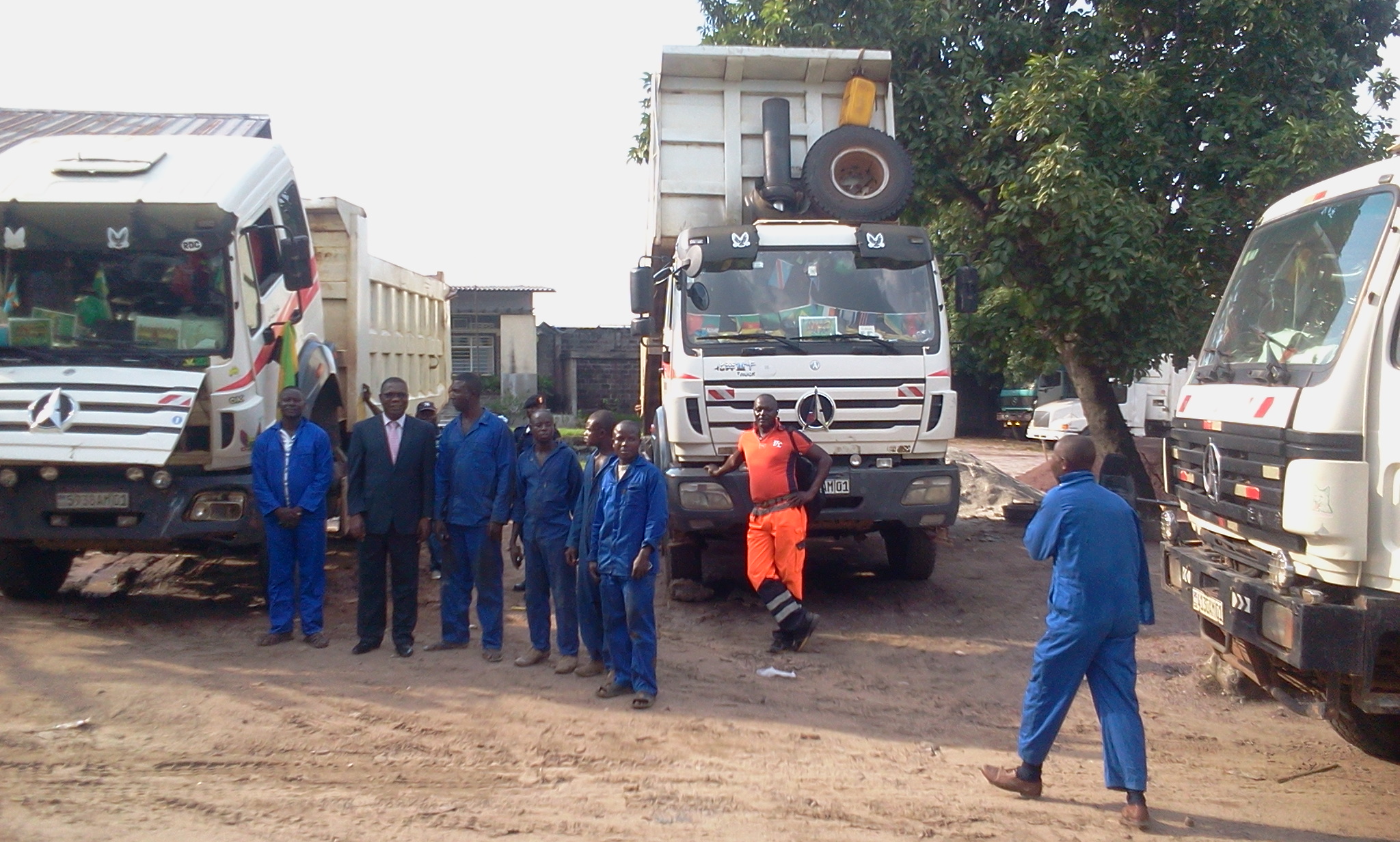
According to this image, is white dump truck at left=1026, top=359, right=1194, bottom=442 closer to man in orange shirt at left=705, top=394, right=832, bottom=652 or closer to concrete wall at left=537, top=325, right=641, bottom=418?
concrete wall at left=537, top=325, right=641, bottom=418

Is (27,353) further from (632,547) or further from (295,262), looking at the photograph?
(632,547)

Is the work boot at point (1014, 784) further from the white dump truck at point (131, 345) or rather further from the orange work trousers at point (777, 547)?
the white dump truck at point (131, 345)

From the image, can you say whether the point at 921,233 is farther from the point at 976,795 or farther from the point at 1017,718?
the point at 976,795

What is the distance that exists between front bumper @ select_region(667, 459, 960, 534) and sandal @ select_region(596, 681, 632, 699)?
5.82ft

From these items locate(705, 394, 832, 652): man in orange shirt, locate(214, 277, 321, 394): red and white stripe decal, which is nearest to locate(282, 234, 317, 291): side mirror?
locate(214, 277, 321, 394): red and white stripe decal

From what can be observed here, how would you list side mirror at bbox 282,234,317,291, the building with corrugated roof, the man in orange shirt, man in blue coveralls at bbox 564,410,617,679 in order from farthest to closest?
the building with corrugated roof
side mirror at bbox 282,234,317,291
the man in orange shirt
man in blue coveralls at bbox 564,410,617,679

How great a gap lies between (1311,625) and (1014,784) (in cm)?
134

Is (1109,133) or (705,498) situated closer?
(705,498)

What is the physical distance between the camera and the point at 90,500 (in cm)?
694

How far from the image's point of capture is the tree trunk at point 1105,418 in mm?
12219

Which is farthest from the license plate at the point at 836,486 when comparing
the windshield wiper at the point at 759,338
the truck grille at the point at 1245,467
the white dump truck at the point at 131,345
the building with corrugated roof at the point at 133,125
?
the building with corrugated roof at the point at 133,125

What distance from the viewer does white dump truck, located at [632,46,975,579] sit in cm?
771

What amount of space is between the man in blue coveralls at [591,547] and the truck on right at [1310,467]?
9.44ft

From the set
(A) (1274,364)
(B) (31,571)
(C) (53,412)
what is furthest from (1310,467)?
(B) (31,571)
